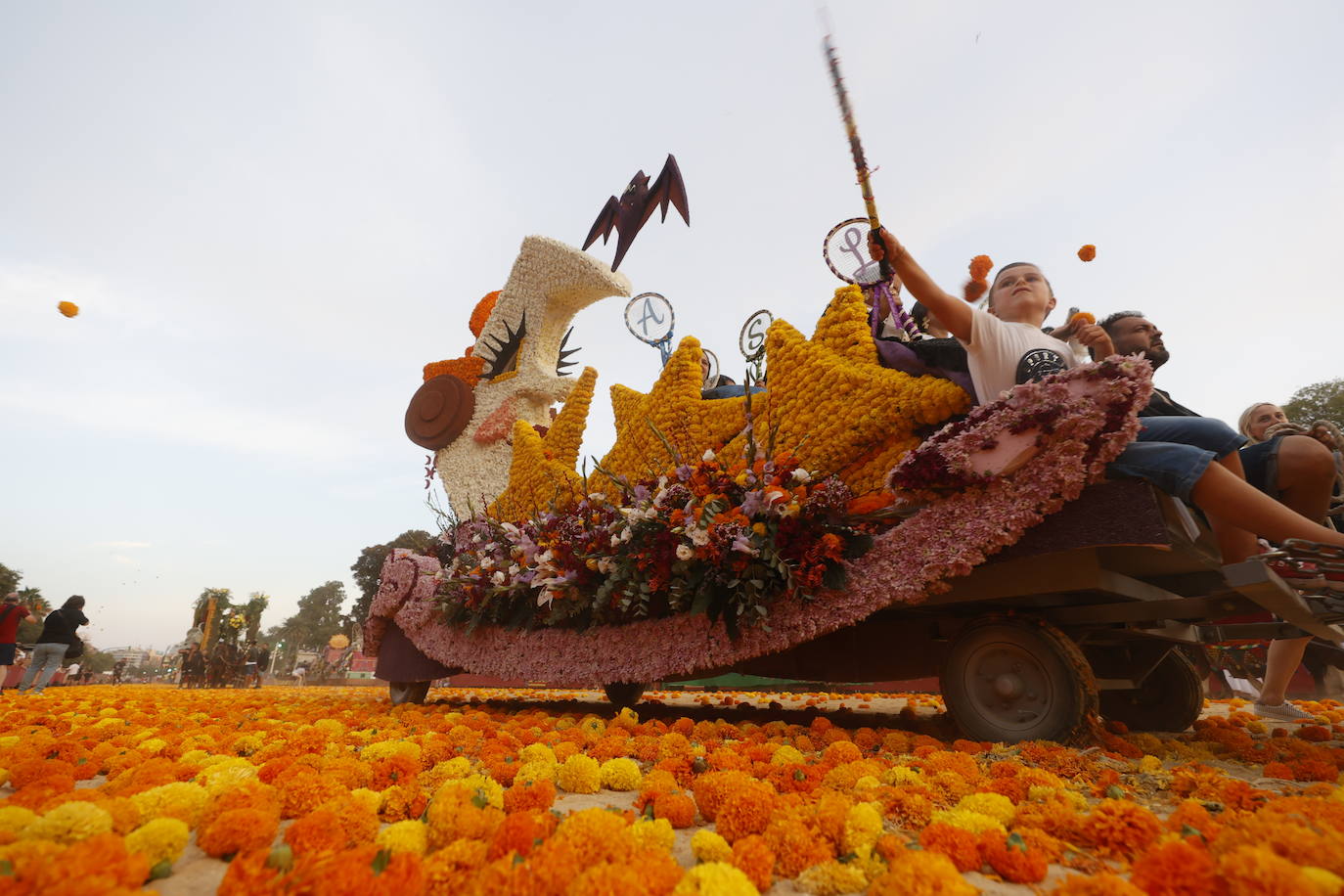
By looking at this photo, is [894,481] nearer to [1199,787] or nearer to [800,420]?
[800,420]

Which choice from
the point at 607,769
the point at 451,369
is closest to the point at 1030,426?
the point at 607,769

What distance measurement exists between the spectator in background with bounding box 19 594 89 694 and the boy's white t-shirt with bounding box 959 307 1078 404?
1059 cm

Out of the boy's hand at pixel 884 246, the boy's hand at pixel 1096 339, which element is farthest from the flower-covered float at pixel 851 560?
the boy's hand at pixel 1096 339

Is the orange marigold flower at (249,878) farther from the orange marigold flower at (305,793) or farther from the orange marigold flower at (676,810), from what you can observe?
the orange marigold flower at (676,810)

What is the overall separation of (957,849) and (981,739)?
5.08 feet

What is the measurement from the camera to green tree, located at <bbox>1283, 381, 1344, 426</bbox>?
14.4m

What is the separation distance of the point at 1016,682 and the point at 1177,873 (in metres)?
1.67

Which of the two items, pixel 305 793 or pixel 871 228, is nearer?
pixel 305 793

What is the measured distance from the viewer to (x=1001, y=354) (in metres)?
2.68

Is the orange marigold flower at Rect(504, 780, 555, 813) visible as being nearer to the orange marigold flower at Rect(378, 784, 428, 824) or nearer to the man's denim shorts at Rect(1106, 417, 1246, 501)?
the orange marigold flower at Rect(378, 784, 428, 824)

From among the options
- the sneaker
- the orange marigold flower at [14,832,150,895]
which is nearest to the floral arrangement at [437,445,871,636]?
the orange marigold flower at [14,832,150,895]

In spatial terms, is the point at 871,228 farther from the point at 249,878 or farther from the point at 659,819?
the point at 249,878

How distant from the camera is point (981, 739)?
2492mm

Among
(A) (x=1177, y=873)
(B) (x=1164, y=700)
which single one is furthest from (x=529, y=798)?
(B) (x=1164, y=700)
